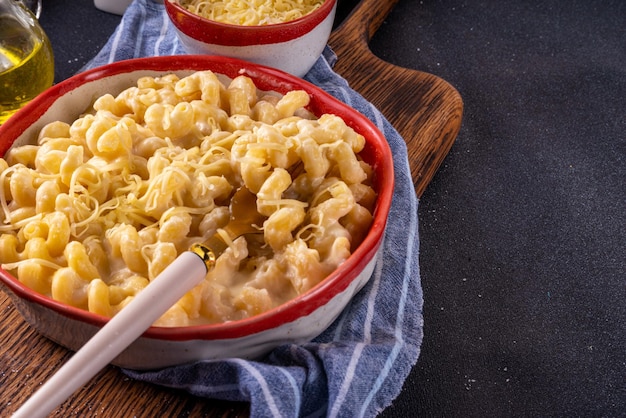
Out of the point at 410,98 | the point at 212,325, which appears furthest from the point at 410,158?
the point at 212,325

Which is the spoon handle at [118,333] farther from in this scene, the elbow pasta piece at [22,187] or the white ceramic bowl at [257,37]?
the white ceramic bowl at [257,37]

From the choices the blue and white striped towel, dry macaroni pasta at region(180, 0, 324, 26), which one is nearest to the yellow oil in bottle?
dry macaroni pasta at region(180, 0, 324, 26)

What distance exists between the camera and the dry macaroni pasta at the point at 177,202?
1.01m

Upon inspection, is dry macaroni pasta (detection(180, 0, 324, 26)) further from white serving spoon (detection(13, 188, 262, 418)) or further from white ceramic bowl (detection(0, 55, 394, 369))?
white serving spoon (detection(13, 188, 262, 418))

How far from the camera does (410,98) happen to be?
1.64 meters

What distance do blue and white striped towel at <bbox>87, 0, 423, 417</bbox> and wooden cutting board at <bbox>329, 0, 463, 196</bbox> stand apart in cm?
11

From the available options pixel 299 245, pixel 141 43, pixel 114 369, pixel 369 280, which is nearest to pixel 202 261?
pixel 299 245

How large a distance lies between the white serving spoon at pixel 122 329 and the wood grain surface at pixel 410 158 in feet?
0.61

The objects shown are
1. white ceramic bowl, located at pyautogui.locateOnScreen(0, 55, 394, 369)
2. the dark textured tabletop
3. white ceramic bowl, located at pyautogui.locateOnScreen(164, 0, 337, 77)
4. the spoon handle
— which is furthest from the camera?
white ceramic bowl, located at pyautogui.locateOnScreen(164, 0, 337, 77)

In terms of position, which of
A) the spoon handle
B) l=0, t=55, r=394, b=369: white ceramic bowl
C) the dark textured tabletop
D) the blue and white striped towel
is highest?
the spoon handle

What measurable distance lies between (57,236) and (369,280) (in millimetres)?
515

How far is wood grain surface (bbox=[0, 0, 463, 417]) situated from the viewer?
105cm

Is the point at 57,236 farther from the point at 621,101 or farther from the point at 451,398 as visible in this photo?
the point at 621,101

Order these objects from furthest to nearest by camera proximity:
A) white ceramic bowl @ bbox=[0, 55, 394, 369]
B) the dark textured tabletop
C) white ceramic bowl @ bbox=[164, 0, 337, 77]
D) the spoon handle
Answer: white ceramic bowl @ bbox=[164, 0, 337, 77], the dark textured tabletop, white ceramic bowl @ bbox=[0, 55, 394, 369], the spoon handle
